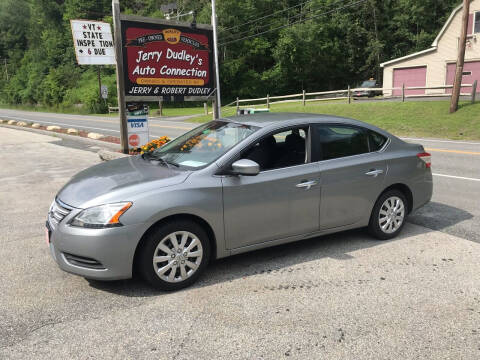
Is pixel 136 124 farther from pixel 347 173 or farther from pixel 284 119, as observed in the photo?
pixel 347 173

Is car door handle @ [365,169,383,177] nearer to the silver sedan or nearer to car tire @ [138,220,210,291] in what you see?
the silver sedan

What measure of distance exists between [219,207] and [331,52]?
6425 centimetres

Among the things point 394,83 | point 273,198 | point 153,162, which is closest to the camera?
point 273,198

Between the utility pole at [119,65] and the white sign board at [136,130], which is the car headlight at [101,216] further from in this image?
the white sign board at [136,130]

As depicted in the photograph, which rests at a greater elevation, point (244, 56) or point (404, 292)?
point (244, 56)

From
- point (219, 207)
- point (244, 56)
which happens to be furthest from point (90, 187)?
point (244, 56)

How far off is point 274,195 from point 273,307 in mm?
1163

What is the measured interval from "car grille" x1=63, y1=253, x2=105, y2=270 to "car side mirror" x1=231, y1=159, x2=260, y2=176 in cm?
146

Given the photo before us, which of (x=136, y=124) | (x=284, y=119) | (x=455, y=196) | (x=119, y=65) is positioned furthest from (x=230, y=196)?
(x=136, y=124)

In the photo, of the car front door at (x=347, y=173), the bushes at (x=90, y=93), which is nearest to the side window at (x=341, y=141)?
the car front door at (x=347, y=173)

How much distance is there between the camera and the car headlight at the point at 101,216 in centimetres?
361

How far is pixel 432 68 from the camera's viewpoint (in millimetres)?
33781

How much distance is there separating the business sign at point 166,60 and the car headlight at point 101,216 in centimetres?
659

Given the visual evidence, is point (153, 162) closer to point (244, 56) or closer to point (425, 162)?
point (425, 162)
